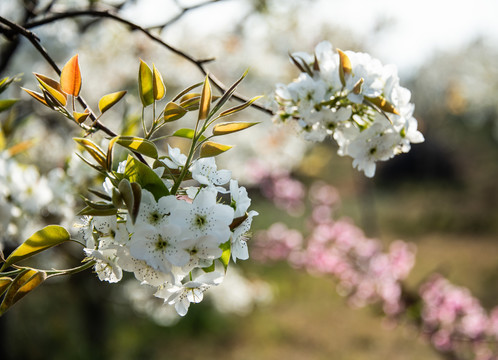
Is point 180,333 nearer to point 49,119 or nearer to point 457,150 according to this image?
point 49,119

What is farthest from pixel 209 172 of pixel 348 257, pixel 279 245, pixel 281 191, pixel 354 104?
pixel 281 191

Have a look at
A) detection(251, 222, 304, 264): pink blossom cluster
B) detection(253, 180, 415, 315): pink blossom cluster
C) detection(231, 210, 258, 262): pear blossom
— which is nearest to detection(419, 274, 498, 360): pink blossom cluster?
detection(253, 180, 415, 315): pink blossom cluster

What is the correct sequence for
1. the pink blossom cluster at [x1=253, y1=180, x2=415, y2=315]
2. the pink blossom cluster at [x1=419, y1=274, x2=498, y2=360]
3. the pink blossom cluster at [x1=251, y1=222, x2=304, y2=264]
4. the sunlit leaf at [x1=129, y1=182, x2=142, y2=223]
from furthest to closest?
the pink blossom cluster at [x1=251, y1=222, x2=304, y2=264]
the pink blossom cluster at [x1=253, y1=180, x2=415, y2=315]
the pink blossom cluster at [x1=419, y1=274, x2=498, y2=360]
the sunlit leaf at [x1=129, y1=182, x2=142, y2=223]

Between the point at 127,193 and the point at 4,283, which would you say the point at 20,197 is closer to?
the point at 4,283

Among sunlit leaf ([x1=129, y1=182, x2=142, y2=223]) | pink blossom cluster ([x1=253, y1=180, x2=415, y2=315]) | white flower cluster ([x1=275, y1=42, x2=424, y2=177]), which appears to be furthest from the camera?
pink blossom cluster ([x1=253, y1=180, x2=415, y2=315])

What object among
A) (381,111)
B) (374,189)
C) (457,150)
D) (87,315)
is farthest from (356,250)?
(457,150)

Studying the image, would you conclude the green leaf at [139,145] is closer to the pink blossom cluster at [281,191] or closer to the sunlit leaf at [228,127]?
the sunlit leaf at [228,127]

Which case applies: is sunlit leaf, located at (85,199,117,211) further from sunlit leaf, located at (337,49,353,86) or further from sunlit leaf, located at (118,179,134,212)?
sunlit leaf, located at (337,49,353,86)

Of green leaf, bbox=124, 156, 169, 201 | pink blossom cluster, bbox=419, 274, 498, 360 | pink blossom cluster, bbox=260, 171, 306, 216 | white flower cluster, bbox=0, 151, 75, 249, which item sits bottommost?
pink blossom cluster, bbox=260, 171, 306, 216
